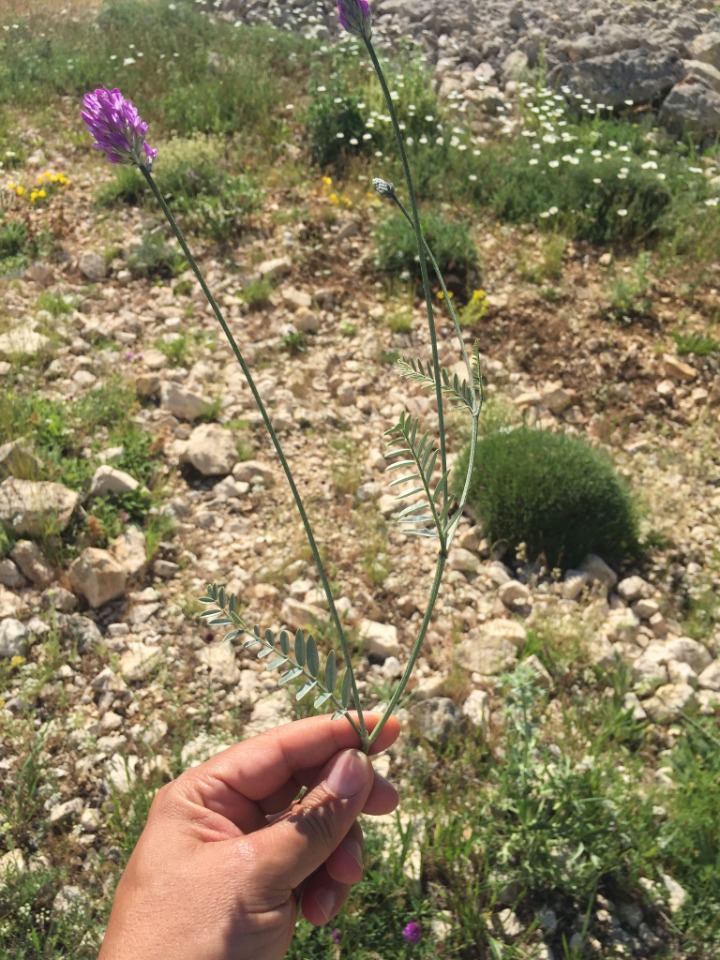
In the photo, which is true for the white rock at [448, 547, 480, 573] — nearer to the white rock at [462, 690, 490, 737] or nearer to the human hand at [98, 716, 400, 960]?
the white rock at [462, 690, 490, 737]

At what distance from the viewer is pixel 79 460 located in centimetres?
383

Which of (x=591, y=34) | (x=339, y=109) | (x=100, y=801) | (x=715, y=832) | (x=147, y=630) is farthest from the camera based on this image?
(x=591, y=34)

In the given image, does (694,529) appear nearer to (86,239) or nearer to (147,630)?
(147,630)

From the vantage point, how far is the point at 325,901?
182 cm

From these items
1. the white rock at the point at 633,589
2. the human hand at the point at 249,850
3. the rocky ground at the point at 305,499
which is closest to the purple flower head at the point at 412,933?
the human hand at the point at 249,850

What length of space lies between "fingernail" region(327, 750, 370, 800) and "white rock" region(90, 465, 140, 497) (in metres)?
2.23

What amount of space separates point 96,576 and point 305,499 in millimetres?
1022

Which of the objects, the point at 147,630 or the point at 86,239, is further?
the point at 86,239

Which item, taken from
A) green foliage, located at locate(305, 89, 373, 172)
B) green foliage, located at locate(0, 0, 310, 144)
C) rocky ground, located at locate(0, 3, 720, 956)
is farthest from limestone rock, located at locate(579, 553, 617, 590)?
green foliage, located at locate(0, 0, 310, 144)

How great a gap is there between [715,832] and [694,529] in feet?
5.61

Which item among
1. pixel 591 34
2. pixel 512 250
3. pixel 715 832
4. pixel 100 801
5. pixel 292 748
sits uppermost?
pixel 591 34

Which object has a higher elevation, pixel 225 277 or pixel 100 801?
pixel 225 277

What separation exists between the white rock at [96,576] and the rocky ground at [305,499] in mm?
11

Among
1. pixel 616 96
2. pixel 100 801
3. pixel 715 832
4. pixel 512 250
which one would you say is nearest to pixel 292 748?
pixel 100 801
